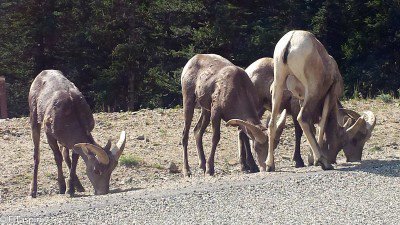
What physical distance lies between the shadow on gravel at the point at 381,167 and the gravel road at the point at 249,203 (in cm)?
3

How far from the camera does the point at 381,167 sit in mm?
14414

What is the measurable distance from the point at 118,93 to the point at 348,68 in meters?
8.71

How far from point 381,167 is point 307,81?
70.0 inches

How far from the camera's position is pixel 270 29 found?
112ft

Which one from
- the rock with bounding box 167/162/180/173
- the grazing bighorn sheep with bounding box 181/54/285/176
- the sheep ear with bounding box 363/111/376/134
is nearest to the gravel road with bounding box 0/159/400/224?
the grazing bighorn sheep with bounding box 181/54/285/176

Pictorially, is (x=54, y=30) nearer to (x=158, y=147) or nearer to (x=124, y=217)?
(x=158, y=147)

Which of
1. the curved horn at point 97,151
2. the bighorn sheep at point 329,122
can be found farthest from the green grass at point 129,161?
the curved horn at point 97,151

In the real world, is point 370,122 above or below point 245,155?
above

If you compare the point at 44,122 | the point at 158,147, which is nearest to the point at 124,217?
the point at 44,122

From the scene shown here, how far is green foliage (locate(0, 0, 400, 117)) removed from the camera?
3350cm

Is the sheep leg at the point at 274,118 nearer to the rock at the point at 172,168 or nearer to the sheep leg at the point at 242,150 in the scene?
the sheep leg at the point at 242,150

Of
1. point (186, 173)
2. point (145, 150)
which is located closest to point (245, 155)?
point (186, 173)

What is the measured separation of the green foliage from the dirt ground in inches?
474

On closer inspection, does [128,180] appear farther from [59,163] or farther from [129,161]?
[59,163]
